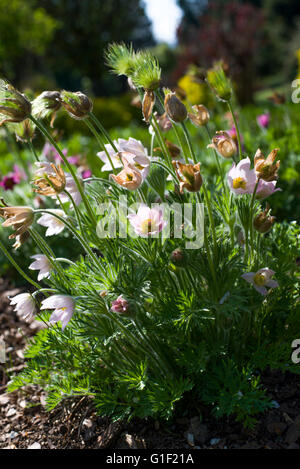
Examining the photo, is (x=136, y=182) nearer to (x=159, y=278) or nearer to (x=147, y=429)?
(x=159, y=278)

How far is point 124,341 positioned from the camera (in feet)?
5.99

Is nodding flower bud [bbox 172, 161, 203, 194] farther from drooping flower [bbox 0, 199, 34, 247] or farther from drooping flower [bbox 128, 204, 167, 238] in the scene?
drooping flower [bbox 0, 199, 34, 247]

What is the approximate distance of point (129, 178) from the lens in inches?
56.8

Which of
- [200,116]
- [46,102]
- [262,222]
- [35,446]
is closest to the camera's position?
[46,102]

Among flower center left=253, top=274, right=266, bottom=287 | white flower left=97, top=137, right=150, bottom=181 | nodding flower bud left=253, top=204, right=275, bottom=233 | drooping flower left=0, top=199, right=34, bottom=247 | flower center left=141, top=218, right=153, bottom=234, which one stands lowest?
flower center left=253, top=274, right=266, bottom=287

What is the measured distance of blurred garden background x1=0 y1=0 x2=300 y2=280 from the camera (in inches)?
131

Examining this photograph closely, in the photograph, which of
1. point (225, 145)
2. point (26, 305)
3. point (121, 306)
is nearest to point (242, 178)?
point (225, 145)

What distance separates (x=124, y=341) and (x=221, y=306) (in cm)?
51

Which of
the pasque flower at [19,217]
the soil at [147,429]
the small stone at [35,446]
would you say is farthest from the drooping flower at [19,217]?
the small stone at [35,446]

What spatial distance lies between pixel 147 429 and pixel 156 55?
1.39m

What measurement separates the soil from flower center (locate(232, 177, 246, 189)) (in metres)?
0.79

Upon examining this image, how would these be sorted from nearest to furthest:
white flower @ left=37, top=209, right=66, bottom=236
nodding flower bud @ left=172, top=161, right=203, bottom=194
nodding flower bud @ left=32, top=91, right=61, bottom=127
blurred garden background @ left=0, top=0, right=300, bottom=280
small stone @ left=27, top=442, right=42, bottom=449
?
nodding flower bud @ left=172, top=161, right=203, bottom=194 → nodding flower bud @ left=32, top=91, right=61, bottom=127 → white flower @ left=37, top=209, right=66, bottom=236 → small stone @ left=27, top=442, right=42, bottom=449 → blurred garden background @ left=0, top=0, right=300, bottom=280

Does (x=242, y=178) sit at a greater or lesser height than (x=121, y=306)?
greater

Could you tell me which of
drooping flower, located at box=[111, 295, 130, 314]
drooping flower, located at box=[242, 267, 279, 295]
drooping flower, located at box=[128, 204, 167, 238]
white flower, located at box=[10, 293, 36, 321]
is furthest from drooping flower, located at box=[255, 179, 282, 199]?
white flower, located at box=[10, 293, 36, 321]
